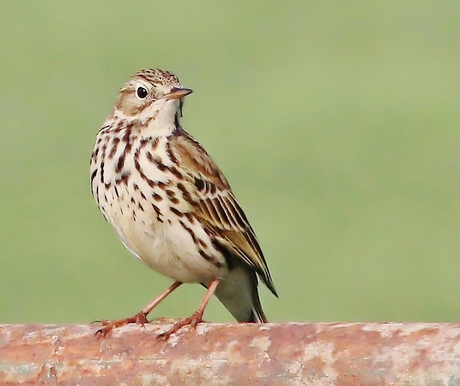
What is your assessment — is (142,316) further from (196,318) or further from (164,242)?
(196,318)

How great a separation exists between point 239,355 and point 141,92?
277cm

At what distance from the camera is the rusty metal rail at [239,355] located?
2980mm

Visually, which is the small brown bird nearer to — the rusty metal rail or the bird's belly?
the bird's belly

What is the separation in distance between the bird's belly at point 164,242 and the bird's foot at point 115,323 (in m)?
0.32

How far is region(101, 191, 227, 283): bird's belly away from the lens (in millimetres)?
5293

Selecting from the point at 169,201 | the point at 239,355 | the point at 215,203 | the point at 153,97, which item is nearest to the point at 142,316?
the point at 169,201

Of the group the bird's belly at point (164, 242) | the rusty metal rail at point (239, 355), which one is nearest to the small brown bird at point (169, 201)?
the bird's belly at point (164, 242)

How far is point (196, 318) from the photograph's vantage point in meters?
4.66

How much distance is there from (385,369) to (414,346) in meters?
0.11

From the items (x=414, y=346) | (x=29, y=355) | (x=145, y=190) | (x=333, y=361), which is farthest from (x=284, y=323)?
(x=145, y=190)

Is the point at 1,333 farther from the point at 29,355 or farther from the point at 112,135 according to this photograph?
the point at 112,135

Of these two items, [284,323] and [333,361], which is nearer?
[333,361]

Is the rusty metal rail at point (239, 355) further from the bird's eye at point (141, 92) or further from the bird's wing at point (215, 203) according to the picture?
the bird's eye at point (141, 92)

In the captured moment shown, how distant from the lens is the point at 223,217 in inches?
222
